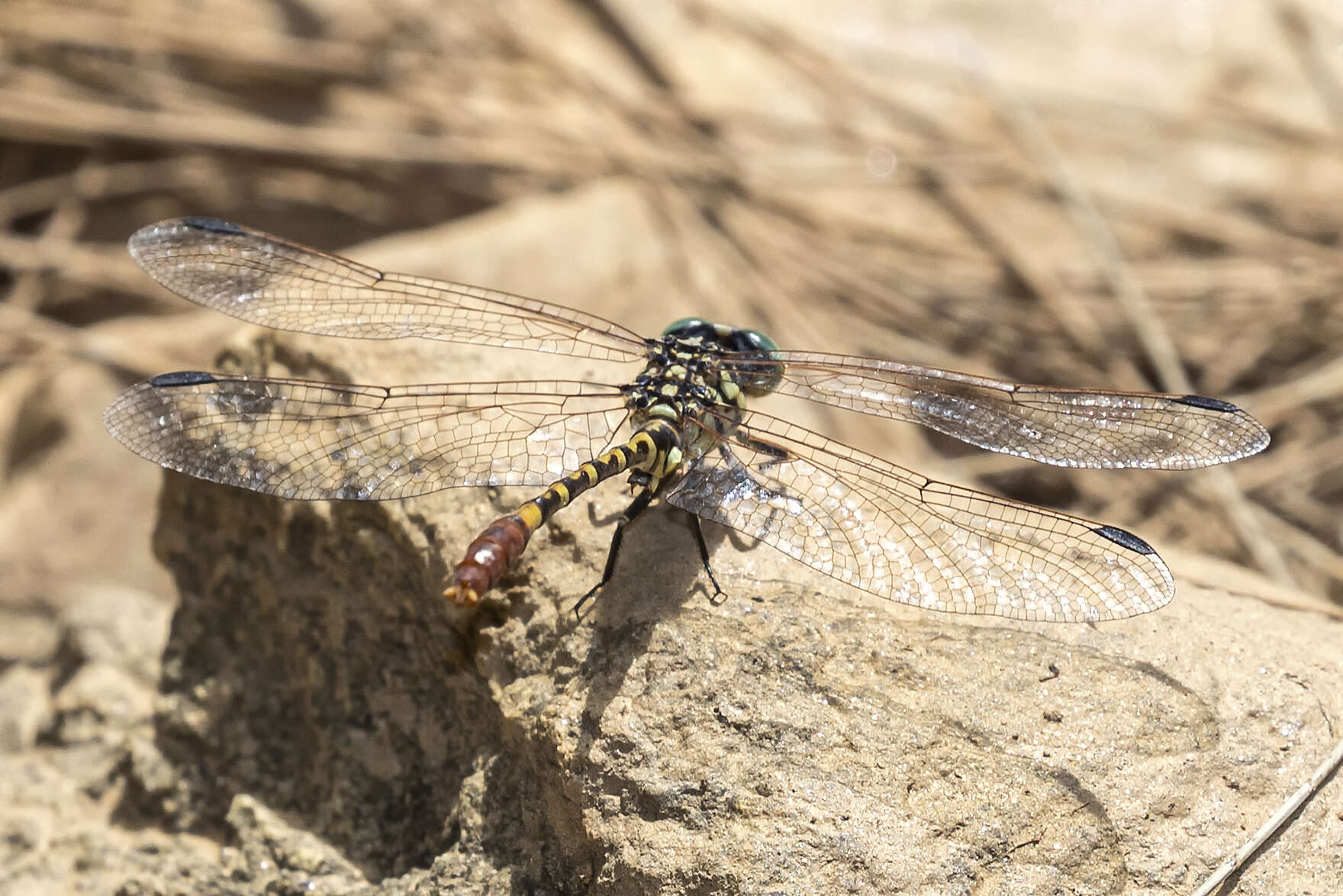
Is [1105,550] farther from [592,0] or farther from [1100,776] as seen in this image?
[592,0]

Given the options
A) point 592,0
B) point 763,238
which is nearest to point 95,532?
point 763,238

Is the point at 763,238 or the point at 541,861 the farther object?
the point at 763,238

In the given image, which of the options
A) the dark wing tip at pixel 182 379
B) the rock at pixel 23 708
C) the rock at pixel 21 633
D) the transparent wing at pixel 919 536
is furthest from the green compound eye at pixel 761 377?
the rock at pixel 21 633

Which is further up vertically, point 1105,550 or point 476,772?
point 1105,550

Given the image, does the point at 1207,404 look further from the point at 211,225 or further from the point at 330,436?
the point at 211,225

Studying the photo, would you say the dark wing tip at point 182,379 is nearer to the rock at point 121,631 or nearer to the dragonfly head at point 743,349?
the rock at point 121,631
